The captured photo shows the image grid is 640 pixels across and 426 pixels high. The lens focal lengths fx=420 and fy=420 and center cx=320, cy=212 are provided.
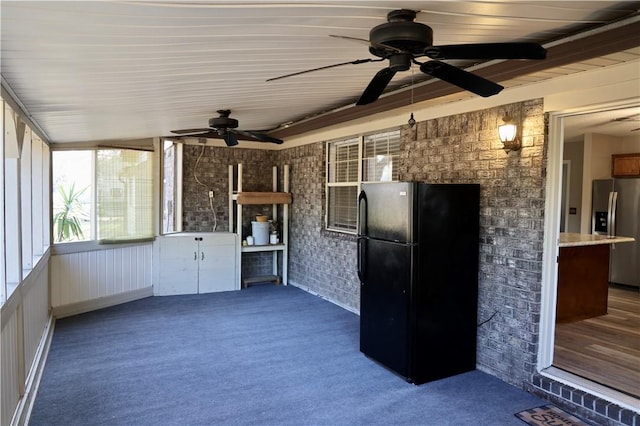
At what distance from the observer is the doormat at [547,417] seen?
283 cm

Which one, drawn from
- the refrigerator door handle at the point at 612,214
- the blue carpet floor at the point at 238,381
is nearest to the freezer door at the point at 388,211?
the blue carpet floor at the point at 238,381

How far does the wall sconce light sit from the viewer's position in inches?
131

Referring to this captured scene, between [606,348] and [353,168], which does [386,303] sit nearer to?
[606,348]

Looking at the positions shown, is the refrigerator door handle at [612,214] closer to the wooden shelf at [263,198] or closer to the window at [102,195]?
the wooden shelf at [263,198]

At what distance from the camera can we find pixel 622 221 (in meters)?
6.27

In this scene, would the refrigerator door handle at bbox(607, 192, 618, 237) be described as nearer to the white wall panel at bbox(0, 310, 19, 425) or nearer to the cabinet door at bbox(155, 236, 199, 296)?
the cabinet door at bbox(155, 236, 199, 296)

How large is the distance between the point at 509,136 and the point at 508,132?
3 centimetres

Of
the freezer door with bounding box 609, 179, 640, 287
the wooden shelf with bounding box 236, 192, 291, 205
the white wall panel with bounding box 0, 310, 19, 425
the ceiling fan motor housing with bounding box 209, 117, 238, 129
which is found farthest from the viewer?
the wooden shelf with bounding box 236, 192, 291, 205

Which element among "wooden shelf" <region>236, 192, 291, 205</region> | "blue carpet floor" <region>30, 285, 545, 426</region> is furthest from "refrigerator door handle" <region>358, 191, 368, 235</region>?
"wooden shelf" <region>236, 192, 291, 205</region>

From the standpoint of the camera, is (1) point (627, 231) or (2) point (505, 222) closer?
(2) point (505, 222)

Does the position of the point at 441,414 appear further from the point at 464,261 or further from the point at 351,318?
the point at 351,318

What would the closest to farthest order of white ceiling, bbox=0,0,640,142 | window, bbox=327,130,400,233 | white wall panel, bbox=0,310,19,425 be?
white ceiling, bbox=0,0,640,142
white wall panel, bbox=0,310,19,425
window, bbox=327,130,400,233

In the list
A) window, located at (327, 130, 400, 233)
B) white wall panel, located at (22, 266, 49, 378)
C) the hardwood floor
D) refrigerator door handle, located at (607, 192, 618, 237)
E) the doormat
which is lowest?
the doormat

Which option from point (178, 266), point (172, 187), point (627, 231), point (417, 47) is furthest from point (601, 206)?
point (172, 187)
